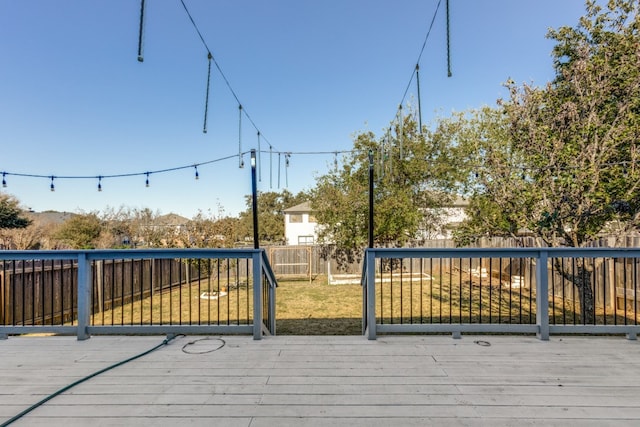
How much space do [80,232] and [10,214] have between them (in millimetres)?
6573

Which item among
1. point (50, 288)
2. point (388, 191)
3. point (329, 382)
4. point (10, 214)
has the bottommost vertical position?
point (50, 288)

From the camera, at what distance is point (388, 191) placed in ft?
49.5

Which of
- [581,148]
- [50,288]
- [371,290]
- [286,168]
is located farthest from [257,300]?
[581,148]

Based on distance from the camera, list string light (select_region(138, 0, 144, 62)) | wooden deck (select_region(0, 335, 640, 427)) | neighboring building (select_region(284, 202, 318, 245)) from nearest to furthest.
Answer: wooden deck (select_region(0, 335, 640, 427)) < string light (select_region(138, 0, 144, 62)) < neighboring building (select_region(284, 202, 318, 245))

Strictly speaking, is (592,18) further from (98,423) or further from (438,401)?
(98,423)

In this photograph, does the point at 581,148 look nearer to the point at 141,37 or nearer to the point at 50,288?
the point at 141,37

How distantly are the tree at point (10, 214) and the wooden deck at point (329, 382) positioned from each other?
72.0 feet

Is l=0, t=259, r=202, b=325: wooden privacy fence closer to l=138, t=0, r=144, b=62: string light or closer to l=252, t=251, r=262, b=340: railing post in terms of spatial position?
l=252, t=251, r=262, b=340: railing post

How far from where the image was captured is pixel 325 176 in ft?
55.7

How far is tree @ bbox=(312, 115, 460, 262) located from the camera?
38.3 feet

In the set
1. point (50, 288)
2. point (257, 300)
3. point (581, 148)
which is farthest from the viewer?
point (50, 288)

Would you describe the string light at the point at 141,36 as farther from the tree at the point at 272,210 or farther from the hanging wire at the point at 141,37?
the tree at the point at 272,210

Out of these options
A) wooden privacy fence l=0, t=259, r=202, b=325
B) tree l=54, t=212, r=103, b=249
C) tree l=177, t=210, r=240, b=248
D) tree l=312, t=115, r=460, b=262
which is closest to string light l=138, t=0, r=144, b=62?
wooden privacy fence l=0, t=259, r=202, b=325

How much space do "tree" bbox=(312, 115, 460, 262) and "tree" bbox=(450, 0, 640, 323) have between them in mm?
5487
